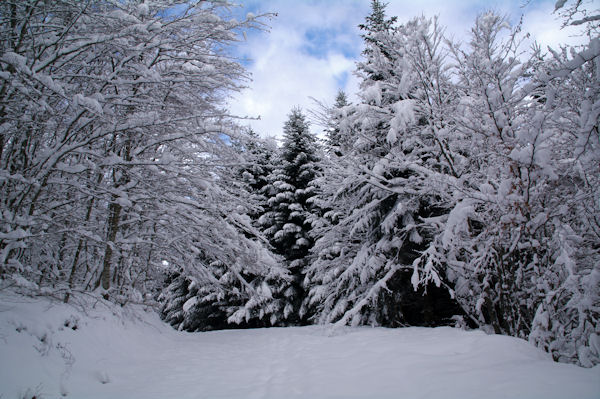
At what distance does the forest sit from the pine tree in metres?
3.19

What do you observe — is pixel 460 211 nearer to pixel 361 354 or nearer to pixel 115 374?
Answer: pixel 361 354

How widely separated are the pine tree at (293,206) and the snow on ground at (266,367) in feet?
24.0

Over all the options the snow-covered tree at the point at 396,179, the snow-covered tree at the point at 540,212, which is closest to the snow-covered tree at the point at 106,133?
the snow-covered tree at the point at 396,179

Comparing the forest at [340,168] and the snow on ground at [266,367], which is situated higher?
the forest at [340,168]

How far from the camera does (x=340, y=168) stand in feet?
23.4

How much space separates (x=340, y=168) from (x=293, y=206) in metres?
6.61

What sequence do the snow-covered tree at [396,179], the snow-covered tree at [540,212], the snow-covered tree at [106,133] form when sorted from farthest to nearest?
the snow-covered tree at [396,179] → the snow-covered tree at [106,133] → the snow-covered tree at [540,212]

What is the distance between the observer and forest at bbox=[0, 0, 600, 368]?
3232 millimetres

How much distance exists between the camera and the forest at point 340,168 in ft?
10.6

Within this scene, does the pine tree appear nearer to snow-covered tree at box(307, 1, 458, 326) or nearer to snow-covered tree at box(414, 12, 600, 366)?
snow-covered tree at box(307, 1, 458, 326)

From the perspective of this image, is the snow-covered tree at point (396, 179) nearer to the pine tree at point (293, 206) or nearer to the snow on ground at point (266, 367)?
the snow on ground at point (266, 367)

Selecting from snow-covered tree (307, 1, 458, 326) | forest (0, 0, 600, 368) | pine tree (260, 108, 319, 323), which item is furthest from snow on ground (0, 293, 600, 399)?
pine tree (260, 108, 319, 323)

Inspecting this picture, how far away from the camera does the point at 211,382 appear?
3.90m

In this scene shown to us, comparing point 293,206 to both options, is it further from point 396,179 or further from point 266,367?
point 266,367
